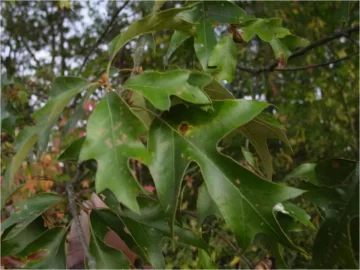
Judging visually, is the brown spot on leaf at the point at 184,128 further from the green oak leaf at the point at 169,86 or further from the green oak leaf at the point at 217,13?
the green oak leaf at the point at 217,13

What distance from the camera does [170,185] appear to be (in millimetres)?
940

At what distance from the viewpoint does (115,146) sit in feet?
2.98

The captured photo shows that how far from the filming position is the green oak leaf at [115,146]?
87 cm

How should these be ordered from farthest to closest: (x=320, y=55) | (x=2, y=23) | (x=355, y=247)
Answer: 1. (x=2, y=23)
2. (x=320, y=55)
3. (x=355, y=247)

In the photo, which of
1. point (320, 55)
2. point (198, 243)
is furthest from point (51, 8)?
point (198, 243)

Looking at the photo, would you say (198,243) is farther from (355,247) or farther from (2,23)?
(2,23)

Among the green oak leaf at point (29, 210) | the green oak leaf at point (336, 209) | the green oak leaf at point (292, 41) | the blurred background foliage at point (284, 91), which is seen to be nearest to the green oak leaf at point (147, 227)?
the green oak leaf at point (29, 210)

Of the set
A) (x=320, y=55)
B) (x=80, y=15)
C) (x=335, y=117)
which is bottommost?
(x=335, y=117)

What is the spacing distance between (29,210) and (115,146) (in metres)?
0.40

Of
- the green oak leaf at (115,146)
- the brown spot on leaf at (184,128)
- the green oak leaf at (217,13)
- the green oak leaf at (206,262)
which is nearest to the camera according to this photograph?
the green oak leaf at (115,146)

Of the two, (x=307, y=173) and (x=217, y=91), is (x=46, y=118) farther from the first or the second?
(x=307, y=173)

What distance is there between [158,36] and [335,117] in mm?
1462

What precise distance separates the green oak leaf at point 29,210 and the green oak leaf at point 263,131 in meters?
0.47

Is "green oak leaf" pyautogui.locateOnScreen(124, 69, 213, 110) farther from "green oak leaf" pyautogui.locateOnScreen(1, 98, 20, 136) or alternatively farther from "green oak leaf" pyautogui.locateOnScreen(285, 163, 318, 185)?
"green oak leaf" pyautogui.locateOnScreen(1, 98, 20, 136)
